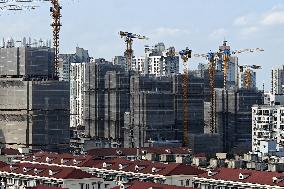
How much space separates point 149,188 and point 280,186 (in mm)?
19913

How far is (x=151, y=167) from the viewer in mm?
140875

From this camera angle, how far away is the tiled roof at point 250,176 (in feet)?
389

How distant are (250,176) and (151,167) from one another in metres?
22.2

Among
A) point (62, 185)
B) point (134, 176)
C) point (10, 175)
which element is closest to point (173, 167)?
point (134, 176)

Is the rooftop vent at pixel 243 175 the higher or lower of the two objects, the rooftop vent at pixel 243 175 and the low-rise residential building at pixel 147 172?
the higher

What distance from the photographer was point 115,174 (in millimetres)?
144625

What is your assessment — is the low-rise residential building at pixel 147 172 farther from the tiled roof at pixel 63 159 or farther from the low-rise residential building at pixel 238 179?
the tiled roof at pixel 63 159

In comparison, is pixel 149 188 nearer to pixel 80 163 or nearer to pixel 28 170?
pixel 28 170

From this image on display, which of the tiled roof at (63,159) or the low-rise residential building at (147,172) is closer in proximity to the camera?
the low-rise residential building at (147,172)

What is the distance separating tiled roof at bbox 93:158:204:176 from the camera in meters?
136

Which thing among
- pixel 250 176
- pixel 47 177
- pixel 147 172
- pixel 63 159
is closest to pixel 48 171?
pixel 47 177

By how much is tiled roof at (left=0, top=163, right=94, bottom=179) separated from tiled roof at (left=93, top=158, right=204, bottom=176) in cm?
1099

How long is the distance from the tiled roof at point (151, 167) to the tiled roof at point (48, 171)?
433 inches

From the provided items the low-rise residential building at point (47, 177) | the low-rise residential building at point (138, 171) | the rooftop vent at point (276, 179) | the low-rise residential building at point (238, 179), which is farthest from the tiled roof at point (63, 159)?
the rooftop vent at point (276, 179)
